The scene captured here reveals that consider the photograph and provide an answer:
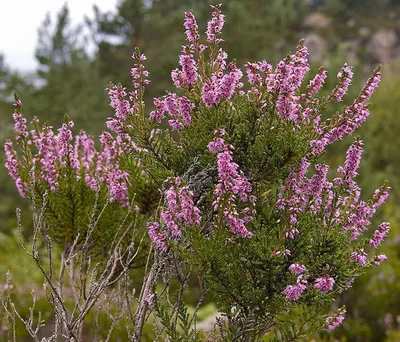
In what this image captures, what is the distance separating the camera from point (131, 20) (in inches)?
867

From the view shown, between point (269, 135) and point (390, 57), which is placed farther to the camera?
point (390, 57)

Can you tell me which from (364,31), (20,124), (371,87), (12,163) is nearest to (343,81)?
(371,87)

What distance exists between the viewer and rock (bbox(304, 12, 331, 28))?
49719mm

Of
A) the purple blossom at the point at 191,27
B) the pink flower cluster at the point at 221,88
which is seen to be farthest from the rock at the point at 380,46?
the pink flower cluster at the point at 221,88

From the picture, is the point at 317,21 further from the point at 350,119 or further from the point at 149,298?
the point at 149,298

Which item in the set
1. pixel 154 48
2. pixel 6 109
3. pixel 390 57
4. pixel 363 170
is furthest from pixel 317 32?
pixel 363 170

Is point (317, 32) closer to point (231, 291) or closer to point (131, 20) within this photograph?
point (131, 20)

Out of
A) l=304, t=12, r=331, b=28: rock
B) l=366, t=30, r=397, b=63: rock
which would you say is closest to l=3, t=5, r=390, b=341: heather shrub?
l=304, t=12, r=331, b=28: rock

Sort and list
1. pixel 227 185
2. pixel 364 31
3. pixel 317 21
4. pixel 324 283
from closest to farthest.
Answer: pixel 227 185 < pixel 324 283 < pixel 317 21 < pixel 364 31

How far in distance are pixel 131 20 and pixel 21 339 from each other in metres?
16.2

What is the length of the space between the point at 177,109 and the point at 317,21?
50.1 m

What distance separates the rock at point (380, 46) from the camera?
50531mm

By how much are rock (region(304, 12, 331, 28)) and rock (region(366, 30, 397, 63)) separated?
468 cm

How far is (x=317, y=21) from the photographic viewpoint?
165ft
